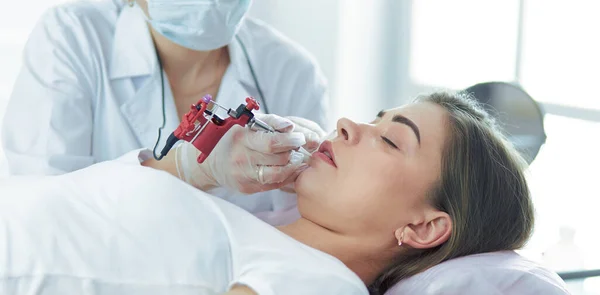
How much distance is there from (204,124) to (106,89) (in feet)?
2.27

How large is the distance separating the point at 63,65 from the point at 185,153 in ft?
1.51

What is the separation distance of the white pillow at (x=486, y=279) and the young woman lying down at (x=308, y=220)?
0.08 metres

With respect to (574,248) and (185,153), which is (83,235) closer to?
(185,153)

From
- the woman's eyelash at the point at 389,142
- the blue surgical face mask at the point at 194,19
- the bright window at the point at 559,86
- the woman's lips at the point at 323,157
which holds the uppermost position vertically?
the blue surgical face mask at the point at 194,19

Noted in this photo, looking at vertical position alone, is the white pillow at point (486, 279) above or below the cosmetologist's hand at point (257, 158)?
below

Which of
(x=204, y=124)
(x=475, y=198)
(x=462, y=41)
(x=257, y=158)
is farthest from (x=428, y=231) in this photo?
(x=462, y=41)

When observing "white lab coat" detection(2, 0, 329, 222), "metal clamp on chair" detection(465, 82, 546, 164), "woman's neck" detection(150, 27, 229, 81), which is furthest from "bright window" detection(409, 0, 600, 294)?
"woman's neck" detection(150, 27, 229, 81)

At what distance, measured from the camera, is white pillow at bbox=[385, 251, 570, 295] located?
1.40m

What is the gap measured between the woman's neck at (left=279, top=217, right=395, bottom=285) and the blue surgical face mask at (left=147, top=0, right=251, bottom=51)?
1.97ft

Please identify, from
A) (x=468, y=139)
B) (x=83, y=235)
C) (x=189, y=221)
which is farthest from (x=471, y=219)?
(x=83, y=235)

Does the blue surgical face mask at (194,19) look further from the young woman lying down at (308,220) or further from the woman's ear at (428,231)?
the woman's ear at (428,231)

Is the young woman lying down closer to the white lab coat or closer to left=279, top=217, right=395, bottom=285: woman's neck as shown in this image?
left=279, top=217, right=395, bottom=285: woman's neck

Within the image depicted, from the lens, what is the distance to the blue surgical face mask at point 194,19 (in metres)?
1.86

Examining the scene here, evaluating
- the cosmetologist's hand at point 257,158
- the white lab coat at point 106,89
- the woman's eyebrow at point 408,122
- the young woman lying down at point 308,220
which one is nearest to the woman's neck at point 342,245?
the young woman lying down at point 308,220
